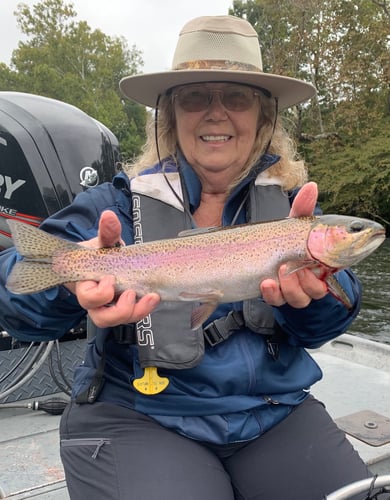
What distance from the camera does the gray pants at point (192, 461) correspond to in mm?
1817

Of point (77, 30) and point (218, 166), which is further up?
point (77, 30)

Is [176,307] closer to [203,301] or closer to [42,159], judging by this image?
[203,301]

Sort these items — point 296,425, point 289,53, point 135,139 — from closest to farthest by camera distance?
point 296,425, point 289,53, point 135,139

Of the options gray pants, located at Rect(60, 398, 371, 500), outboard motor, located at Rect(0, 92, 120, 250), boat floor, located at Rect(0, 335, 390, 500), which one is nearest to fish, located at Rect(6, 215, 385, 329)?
gray pants, located at Rect(60, 398, 371, 500)

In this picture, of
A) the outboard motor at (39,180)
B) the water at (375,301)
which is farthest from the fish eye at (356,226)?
the water at (375,301)

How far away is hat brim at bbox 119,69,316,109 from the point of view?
7.36ft

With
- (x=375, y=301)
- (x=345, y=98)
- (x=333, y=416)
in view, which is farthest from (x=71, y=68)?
(x=333, y=416)

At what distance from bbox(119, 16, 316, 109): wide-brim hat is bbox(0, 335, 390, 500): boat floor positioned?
1.86 meters

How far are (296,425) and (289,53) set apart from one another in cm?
2275

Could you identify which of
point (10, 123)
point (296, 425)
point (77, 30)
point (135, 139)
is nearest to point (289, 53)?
point (135, 139)

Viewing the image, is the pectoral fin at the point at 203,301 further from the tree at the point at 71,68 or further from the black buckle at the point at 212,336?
the tree at the point at 71,68

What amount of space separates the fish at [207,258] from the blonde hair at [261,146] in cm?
59

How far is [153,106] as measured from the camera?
8.74 ft

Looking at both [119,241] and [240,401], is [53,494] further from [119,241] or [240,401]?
[119,241]
